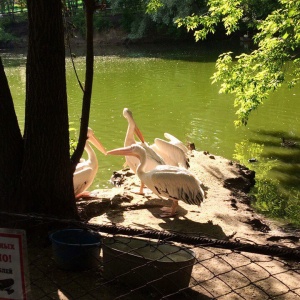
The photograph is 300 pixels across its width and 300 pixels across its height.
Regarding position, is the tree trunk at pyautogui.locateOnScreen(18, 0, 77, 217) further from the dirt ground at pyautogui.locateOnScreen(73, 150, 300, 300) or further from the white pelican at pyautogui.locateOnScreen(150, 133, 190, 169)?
the white pelican at pyautogui.locateOnScreen(150, 133, 190, 169)

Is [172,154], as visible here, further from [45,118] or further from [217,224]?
[45,118]

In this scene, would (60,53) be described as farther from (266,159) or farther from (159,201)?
(266,159)

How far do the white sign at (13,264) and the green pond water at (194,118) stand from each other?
543cm

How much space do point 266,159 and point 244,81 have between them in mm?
1672

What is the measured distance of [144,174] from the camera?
5.98 meters

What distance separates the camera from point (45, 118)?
157 inches

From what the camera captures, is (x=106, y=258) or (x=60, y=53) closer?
(x=106, y=258)

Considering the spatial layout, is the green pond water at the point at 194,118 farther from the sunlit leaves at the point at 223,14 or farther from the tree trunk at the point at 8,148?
the tree trunk at the point at 8,148

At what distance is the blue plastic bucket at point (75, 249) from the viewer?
3557mm

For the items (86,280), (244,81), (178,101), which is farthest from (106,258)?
(178,101)

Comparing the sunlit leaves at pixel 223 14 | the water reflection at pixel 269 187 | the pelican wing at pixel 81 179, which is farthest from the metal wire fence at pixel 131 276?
the sunlit leaves at pixel 223 14

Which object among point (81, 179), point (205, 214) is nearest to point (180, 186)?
point (205, 214)

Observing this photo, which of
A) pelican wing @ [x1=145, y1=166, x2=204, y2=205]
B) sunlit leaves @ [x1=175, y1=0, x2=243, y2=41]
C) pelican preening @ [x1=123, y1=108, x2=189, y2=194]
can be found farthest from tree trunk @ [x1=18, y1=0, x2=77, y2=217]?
sunlit leaves @ [x1=175, y1=0, x2=243, y2=41]

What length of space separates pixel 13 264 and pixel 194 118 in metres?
11.6
